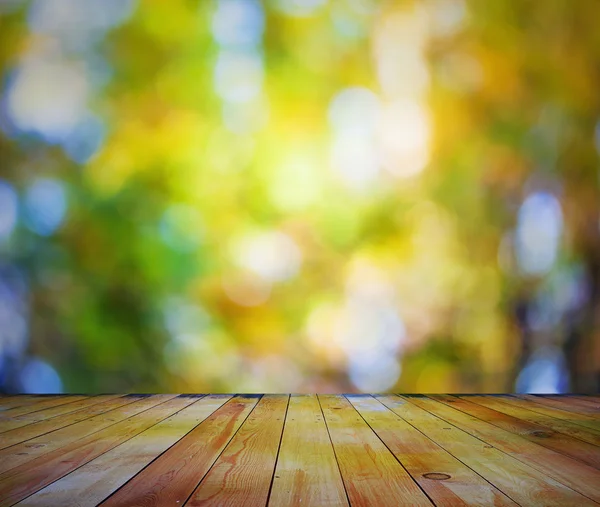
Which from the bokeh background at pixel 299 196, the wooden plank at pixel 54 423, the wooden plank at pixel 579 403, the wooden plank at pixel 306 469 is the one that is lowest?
the wooden plank at pixel 306 469

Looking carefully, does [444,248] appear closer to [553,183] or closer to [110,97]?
[553,183]

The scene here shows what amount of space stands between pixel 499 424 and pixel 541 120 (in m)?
1.36

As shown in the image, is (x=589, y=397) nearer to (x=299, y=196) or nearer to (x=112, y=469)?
(x=299, y=196)

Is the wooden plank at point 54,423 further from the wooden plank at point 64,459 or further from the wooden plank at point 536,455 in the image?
the wooden plank at point 536,455

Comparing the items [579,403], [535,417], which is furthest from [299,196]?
[579,403]

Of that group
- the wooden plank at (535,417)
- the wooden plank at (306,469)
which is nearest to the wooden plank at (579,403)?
the wooden plank at (535,417)

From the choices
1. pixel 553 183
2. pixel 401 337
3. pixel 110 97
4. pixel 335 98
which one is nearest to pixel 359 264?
pixel 401 337

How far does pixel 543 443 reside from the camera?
147cm

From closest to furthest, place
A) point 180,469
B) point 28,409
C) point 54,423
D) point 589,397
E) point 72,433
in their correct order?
point 180,469 → point 72,433 → point 54,423 → point 28,409 → point 589,397

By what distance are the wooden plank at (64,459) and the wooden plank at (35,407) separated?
1.15 feet

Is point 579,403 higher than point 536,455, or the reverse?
point 579,403

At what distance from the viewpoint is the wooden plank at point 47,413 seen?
1716 millimetres

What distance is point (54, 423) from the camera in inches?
68.2

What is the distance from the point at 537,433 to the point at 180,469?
0.96 metres
